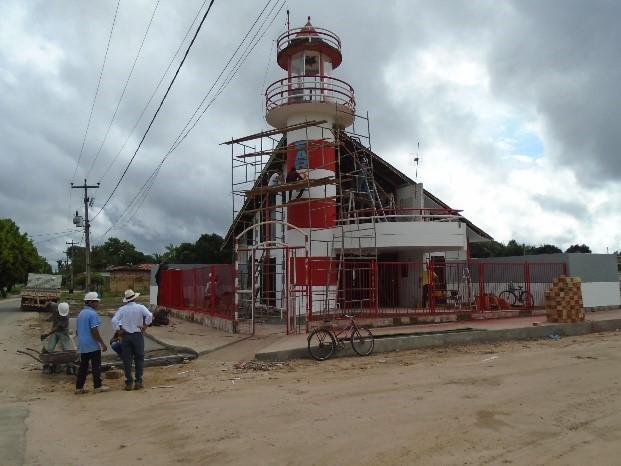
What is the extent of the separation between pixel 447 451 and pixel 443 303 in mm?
13389

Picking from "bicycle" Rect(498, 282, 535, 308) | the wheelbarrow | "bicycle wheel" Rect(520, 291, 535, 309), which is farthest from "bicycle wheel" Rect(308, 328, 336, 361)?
"bicycle wheel" Rect(520, 291, 535, 309)

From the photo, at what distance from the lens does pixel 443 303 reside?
61.4 ft

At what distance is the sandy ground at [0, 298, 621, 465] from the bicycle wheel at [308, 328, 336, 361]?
369mm

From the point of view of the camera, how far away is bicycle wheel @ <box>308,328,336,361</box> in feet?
40.0

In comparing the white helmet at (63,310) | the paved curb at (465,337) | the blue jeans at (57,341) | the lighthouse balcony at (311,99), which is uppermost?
the lighthouse balcony at (311,99)

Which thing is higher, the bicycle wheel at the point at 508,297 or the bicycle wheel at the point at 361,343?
the bicycle wheel at the point at 508,297

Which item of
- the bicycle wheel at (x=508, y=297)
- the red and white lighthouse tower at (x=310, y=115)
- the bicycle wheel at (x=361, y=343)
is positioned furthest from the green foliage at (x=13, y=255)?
the bicycle wheel at (x=361, y=343)

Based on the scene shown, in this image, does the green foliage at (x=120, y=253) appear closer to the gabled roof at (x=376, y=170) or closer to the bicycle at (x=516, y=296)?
the gabled roof at (x=376, y=170)

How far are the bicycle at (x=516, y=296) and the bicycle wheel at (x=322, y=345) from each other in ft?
34.6

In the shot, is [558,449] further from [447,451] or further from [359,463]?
[359,463]

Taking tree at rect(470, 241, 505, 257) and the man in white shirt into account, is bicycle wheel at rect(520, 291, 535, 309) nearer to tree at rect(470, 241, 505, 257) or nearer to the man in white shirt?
the man in white shirt

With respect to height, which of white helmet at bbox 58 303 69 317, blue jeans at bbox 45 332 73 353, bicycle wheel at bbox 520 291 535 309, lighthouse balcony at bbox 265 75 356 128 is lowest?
blue jeans at bbox 45 332 73 353

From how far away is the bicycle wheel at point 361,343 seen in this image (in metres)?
12.5

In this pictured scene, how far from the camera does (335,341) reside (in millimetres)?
12289
